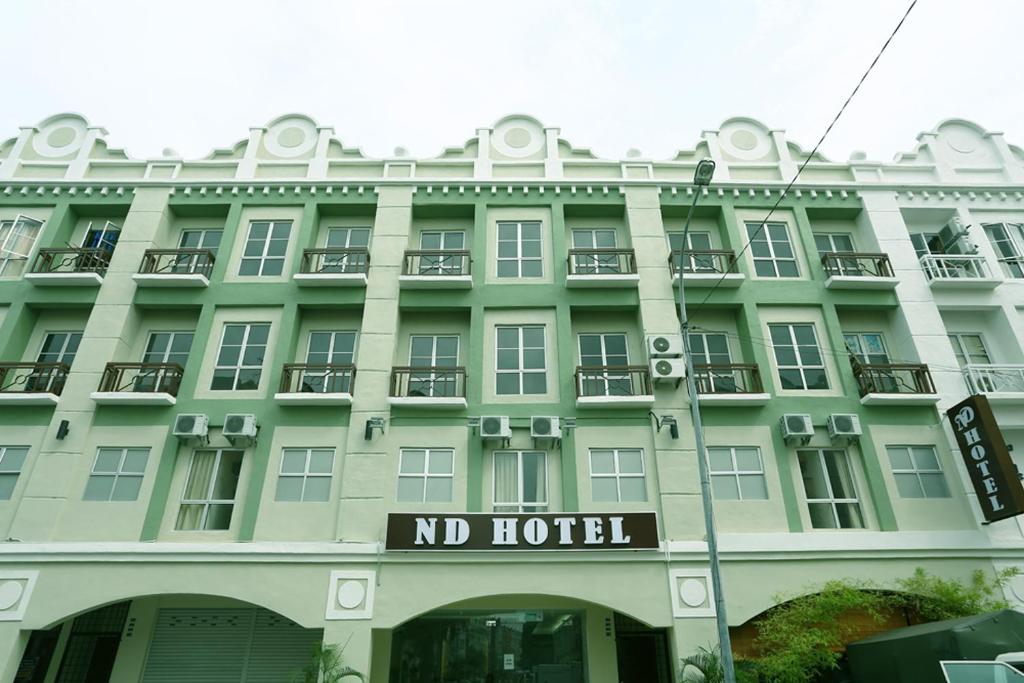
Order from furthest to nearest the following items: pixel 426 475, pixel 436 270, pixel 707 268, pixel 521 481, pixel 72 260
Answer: pixel 436 270, pixel 72 260, pixel 707 268, pixel 521 481, pixel 426 475

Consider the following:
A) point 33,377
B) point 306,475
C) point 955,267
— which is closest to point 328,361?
point 306,475

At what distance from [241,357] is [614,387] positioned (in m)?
10.2

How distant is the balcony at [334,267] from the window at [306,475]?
4722 millimetres

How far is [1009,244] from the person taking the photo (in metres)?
18.3

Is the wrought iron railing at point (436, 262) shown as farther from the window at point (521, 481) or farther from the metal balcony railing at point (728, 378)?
the metal balcony railing at point (728, 378)

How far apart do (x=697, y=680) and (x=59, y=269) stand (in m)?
20.1

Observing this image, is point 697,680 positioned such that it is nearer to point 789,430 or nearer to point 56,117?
point 789,430

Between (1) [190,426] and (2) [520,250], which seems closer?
(1) [190,426]

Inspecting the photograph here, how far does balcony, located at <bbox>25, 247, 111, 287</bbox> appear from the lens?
1695 centimetres

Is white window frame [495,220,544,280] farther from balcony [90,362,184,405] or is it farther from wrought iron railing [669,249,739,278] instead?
balcony [90,362,184,405]

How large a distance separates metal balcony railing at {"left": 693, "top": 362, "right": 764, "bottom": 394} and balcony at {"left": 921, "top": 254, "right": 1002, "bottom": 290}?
604cm

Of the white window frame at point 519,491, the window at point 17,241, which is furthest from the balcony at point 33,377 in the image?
the white window frame at point 519,491

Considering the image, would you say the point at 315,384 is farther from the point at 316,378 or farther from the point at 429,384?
the point at 429,384

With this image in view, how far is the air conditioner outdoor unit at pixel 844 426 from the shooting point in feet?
50.3
